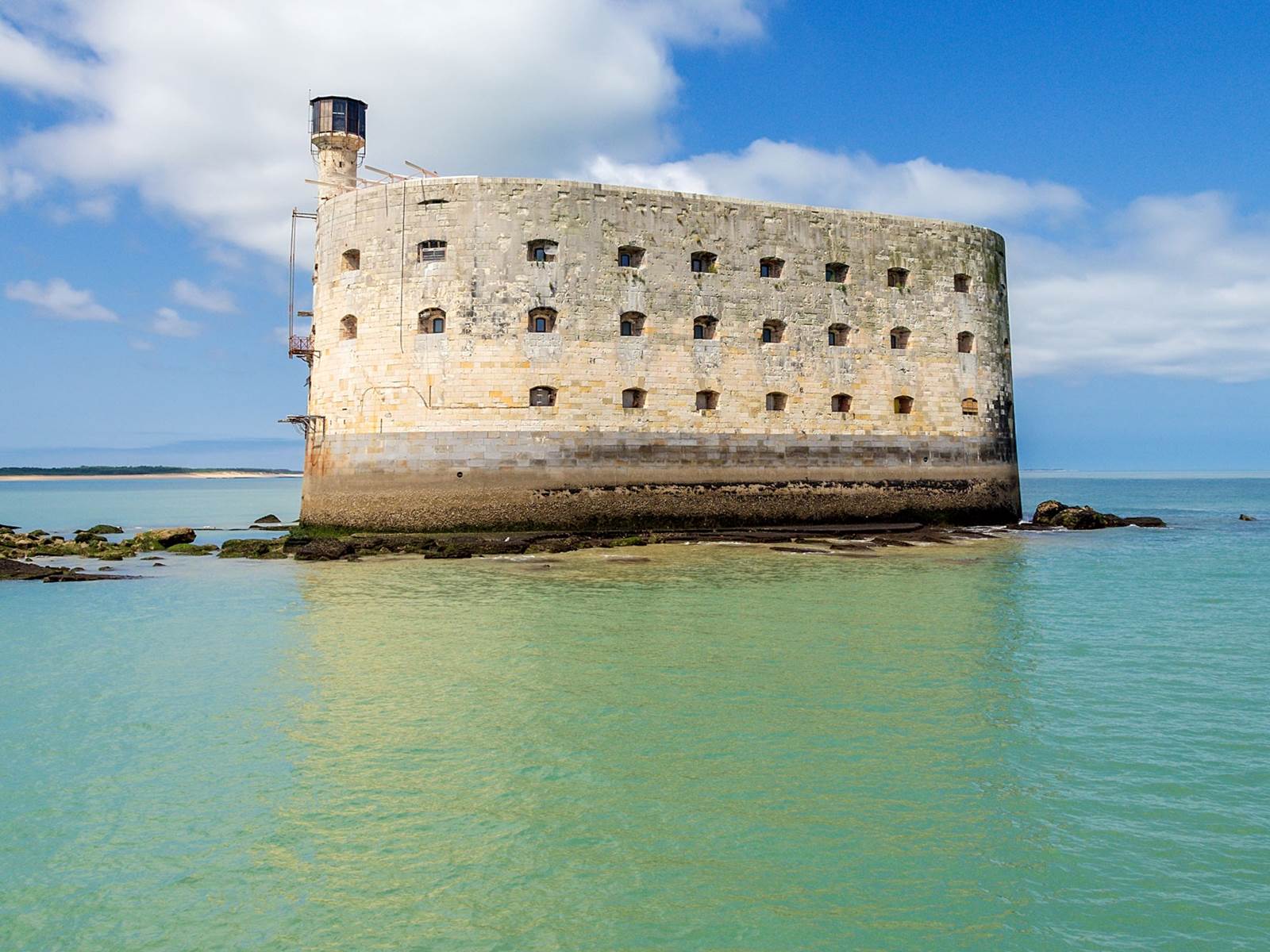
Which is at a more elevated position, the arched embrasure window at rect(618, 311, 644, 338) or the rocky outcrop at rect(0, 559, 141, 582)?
the arched embrasure window at rect(618, 311, 644, 338)

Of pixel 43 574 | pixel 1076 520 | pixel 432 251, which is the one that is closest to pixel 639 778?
pixel 43 574

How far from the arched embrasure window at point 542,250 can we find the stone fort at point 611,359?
1.4 inches

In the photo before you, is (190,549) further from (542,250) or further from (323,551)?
(542,250)

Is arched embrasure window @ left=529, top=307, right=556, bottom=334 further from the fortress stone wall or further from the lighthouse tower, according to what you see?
the lighthouse tower

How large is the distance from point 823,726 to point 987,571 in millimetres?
10192

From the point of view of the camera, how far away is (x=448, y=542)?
64.4 ft

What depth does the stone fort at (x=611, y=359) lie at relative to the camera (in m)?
20.5

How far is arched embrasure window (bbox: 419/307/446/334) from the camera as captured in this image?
20.7 m

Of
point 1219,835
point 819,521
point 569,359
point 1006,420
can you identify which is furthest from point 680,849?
point 1006,420

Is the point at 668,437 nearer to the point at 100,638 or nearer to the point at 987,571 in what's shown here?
the point at 987,571

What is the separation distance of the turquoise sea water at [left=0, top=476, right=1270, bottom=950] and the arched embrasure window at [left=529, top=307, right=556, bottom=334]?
993cm

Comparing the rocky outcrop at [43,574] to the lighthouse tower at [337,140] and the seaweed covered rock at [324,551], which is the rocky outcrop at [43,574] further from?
the lighthouse tower at [337,140]

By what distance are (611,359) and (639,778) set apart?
15.9 meters

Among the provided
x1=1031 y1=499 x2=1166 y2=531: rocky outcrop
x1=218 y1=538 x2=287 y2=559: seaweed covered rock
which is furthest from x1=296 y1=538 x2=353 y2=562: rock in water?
x1=1031 y1=499 x2=1166 y2=531: rocky outcrop
